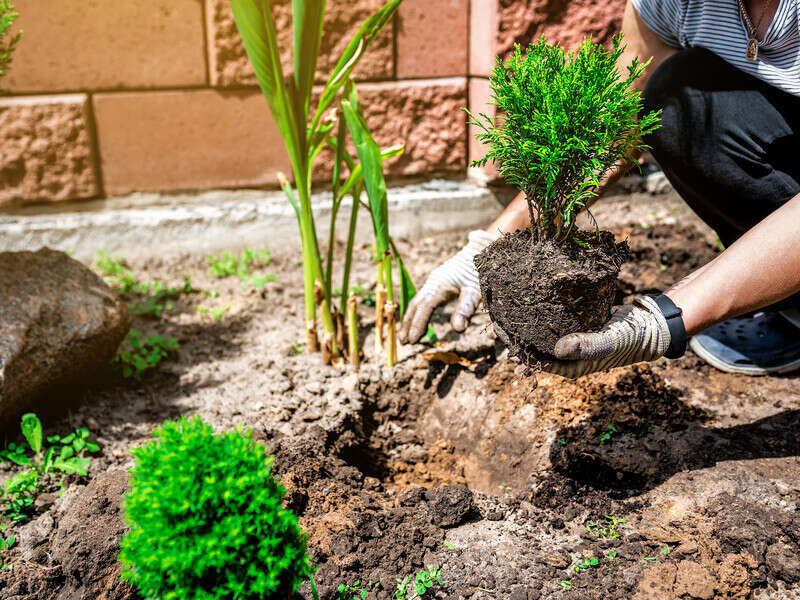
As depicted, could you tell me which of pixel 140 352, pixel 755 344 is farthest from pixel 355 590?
pixel 755 344

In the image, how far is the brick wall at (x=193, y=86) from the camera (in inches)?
116

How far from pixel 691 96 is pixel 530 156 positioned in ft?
3.22

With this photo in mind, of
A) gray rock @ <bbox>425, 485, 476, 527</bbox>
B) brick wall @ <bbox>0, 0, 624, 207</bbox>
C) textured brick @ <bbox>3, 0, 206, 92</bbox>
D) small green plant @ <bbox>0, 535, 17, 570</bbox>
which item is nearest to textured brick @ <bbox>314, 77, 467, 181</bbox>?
brick wall @ <bbox>0, 0, 624, 207</bbox>

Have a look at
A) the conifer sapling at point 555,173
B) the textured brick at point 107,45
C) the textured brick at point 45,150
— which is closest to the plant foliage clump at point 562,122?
the conifer sapling at point 555,173

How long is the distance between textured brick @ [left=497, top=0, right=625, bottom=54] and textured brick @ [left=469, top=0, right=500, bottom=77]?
0.10ft

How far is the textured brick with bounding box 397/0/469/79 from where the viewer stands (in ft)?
10.5

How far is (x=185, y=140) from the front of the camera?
3.16m

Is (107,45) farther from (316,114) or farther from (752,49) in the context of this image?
(752,49)

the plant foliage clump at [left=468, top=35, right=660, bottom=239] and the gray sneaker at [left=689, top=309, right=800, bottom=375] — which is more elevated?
the plant foliage clump at [left=468, top=35, right=660, bottom=239]

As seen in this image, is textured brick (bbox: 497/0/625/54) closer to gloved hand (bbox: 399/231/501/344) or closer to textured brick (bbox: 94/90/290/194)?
textured brick (bbox: 94/90/290/194)

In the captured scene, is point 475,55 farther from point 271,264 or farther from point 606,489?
point 606,489

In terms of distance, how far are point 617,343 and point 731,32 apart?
1066 mm

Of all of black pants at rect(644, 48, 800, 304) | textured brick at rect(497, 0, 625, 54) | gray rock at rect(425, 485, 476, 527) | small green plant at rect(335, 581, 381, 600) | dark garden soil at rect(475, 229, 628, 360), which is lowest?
small green plant at rect(335, 581, 381, 600)

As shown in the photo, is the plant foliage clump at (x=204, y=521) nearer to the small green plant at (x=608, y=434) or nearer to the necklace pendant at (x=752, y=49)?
the small green plant at (x=608, y=434)
